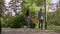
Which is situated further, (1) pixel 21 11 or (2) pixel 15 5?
(2) pixel 15 5

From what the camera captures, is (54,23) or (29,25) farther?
(54,23)

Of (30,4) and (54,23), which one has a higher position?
(30,4)

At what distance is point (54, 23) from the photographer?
16.4 m

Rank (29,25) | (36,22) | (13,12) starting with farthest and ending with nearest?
1. (13,12)
2. (36,22)
3. (29,25)

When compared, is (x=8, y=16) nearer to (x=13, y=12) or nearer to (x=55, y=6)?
(x=13, y=12)

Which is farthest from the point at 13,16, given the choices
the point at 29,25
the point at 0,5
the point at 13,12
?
the point at 29,25

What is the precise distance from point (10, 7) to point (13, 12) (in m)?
0.64

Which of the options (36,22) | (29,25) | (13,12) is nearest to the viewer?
(29,25)

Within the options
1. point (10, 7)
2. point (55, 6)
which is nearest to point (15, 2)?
point (10, 7)

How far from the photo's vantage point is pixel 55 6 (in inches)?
671

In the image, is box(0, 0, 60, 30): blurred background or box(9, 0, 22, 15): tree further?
box(9, 0, 22, 15): tree

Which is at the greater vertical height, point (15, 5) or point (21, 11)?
point (15, 5)

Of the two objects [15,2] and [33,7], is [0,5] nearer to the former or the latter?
[15,2]

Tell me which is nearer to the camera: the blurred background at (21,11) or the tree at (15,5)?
the blurred background at (21,11)
